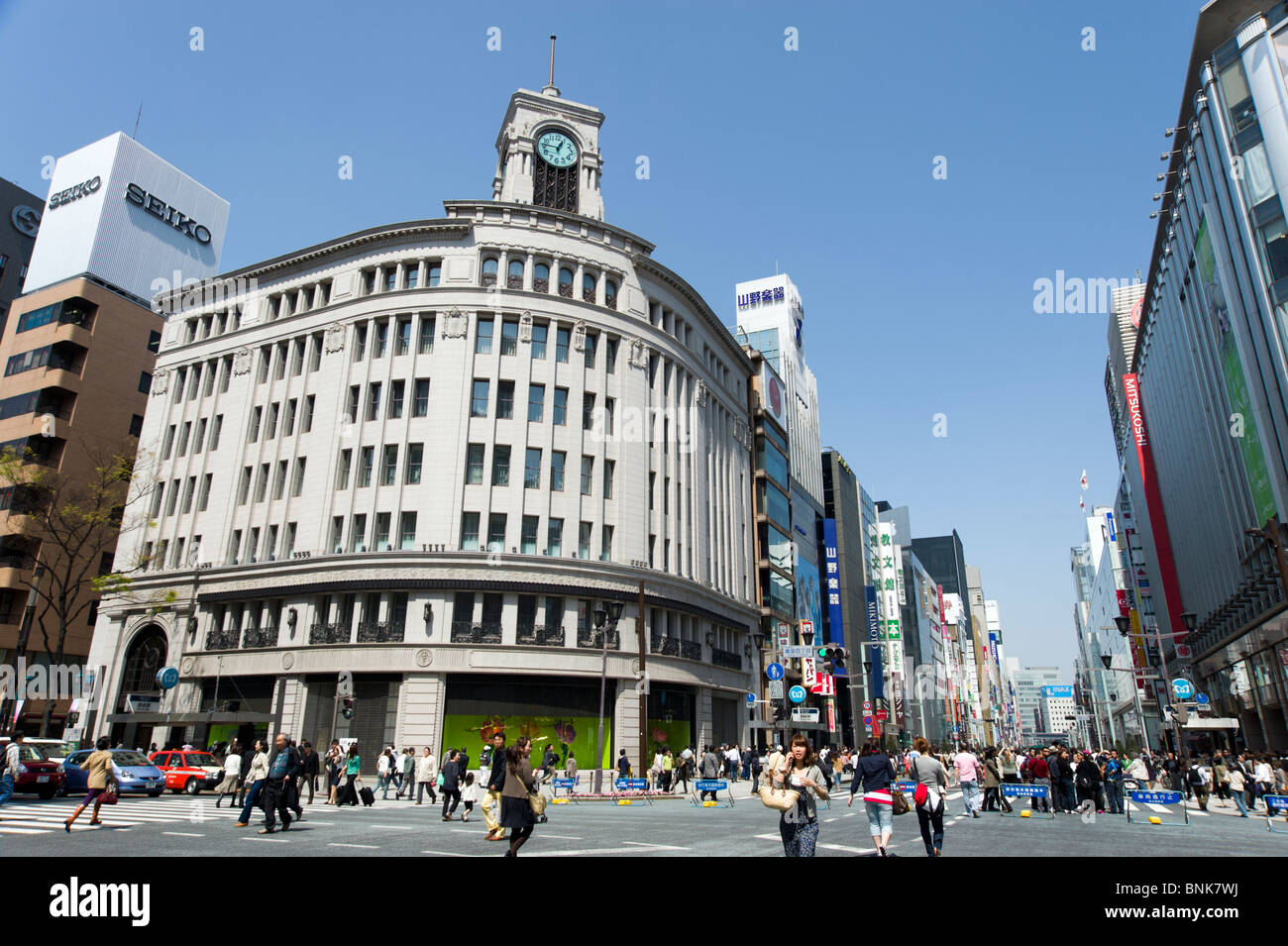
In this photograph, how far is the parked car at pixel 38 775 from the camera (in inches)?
851

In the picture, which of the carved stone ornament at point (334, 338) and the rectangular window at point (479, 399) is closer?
the rectangular window at point (479, 399)

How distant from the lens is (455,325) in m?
40.5

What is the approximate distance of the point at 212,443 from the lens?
45.1m

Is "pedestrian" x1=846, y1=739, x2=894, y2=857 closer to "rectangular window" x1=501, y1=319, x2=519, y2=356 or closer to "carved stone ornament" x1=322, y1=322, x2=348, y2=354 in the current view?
"rectangular window" x1=501, y1=319, x2=519, y2=356

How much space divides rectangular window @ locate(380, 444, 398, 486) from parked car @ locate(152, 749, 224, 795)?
1515cm

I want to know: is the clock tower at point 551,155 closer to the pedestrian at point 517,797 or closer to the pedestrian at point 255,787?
the pedestrian at point 255,787

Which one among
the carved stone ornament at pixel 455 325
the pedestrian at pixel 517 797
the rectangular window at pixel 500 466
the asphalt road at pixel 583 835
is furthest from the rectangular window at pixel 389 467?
the pedestrian at pixel 517 797

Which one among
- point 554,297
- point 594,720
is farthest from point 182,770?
point 554,297

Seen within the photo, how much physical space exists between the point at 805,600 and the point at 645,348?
107ft

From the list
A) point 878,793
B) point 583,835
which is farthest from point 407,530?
point 878,793

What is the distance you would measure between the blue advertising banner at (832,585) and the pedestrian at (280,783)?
66158mm

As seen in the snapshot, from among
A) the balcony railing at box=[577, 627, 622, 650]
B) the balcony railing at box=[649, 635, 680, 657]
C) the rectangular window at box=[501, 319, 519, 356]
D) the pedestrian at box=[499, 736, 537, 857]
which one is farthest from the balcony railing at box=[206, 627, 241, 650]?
the pedestrian at box=[499, 736, 537, 857]
